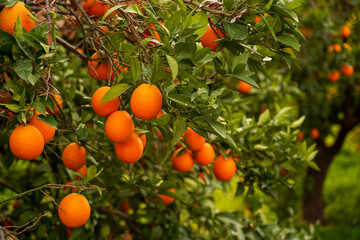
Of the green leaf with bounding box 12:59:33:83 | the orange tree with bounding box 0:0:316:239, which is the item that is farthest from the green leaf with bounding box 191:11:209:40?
the green leaf with bounding box 12:59:33:83

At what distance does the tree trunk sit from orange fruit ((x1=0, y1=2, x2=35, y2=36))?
17.3 ft

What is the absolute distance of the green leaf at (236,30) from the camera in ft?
3.70

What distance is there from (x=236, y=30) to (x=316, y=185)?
5.34 meters

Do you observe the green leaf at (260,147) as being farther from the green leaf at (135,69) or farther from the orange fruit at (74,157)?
the green leaf at (135,69)

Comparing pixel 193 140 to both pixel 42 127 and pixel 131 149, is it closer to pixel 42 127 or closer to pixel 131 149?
→ pixel 131 149

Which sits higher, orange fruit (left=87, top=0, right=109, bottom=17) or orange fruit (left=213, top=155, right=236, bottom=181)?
orange fruit (left=87, top=0, right=109, bottom=17)

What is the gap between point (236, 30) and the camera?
1138 mm

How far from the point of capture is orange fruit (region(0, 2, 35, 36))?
3.64 feet

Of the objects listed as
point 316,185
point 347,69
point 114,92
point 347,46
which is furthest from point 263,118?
point 316,185

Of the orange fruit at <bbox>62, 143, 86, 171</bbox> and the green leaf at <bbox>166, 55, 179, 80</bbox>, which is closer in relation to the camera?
the green leaf at <bbox>166, 55, 179, 80</bbox>

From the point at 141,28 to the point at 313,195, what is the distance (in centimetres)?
541

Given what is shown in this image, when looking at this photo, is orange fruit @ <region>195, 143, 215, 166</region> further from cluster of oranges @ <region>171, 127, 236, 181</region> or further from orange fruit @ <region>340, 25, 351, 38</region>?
orange fruit @ <region>340, 25, 351, 38</region>

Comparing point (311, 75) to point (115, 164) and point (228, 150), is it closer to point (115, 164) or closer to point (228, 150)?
point (228, 150)

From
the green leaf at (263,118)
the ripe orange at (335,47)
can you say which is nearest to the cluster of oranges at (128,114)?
the green leaf at (263,118)
